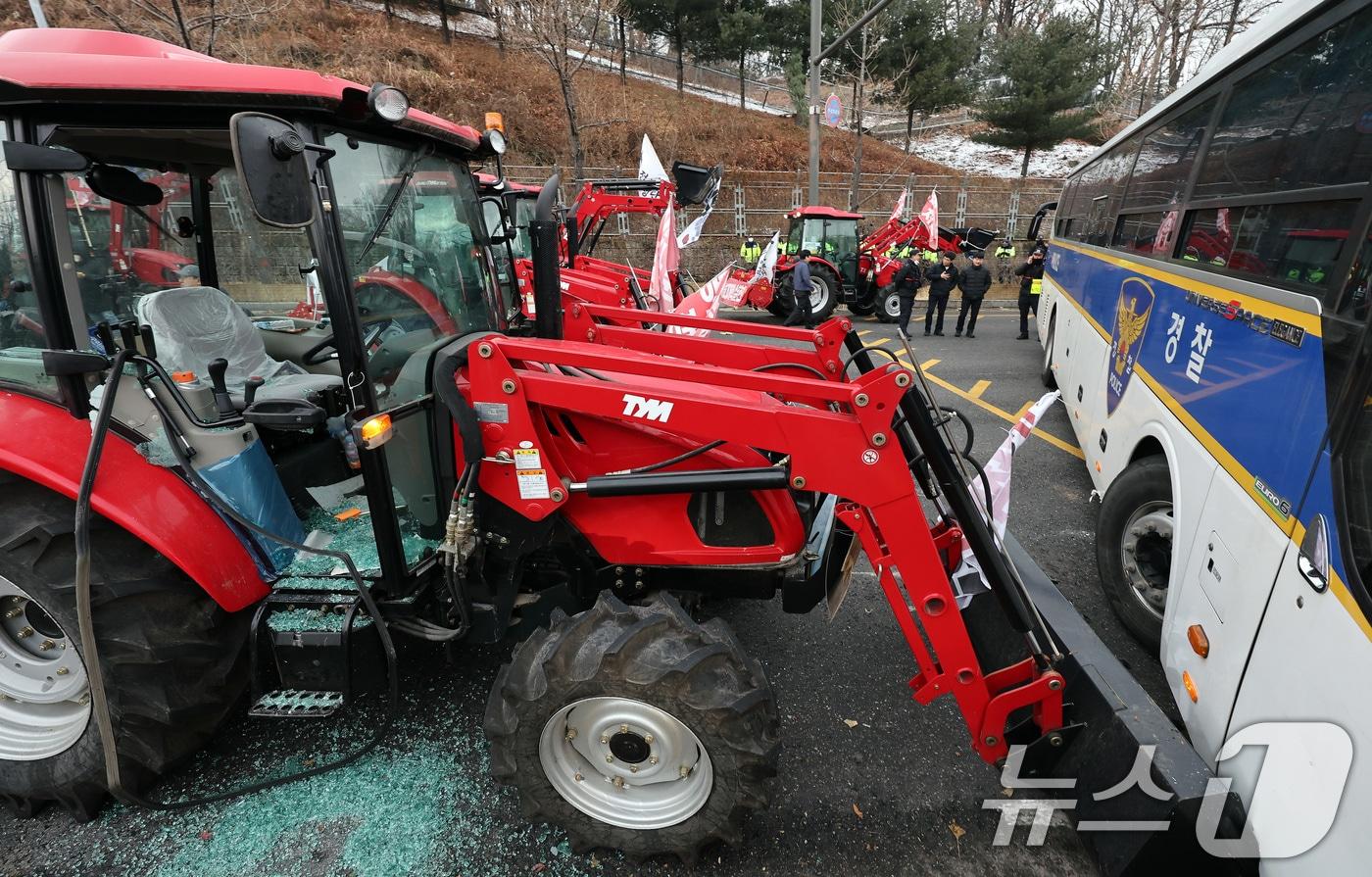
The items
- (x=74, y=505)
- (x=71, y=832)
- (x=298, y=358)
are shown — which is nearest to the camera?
(x=74, y=505)

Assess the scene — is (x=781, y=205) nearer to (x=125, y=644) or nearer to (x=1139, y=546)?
(x=1139, y=546)

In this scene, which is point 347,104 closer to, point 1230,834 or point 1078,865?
point 1230,834

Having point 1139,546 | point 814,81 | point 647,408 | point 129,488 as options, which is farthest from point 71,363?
point 814,81

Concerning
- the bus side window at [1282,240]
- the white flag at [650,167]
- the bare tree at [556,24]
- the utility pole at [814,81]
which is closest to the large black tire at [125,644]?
the bus side window at [1282,240]

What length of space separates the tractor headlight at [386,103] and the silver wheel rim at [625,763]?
1.99 metres

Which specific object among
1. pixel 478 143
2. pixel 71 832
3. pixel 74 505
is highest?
pixel 478 143

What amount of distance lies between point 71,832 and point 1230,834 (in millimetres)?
3884

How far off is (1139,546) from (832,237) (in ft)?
41.9

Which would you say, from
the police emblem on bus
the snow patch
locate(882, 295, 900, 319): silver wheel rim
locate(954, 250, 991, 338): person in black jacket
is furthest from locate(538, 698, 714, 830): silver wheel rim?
the snow patch

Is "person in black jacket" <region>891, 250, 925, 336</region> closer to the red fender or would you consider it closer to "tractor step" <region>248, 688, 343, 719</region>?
"tractor step" <region>248, 688, 343, 719</region>

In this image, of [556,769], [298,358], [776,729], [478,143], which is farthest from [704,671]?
[298,358]

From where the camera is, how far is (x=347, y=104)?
2004mm

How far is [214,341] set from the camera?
2.87m

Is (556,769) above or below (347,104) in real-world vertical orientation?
below
